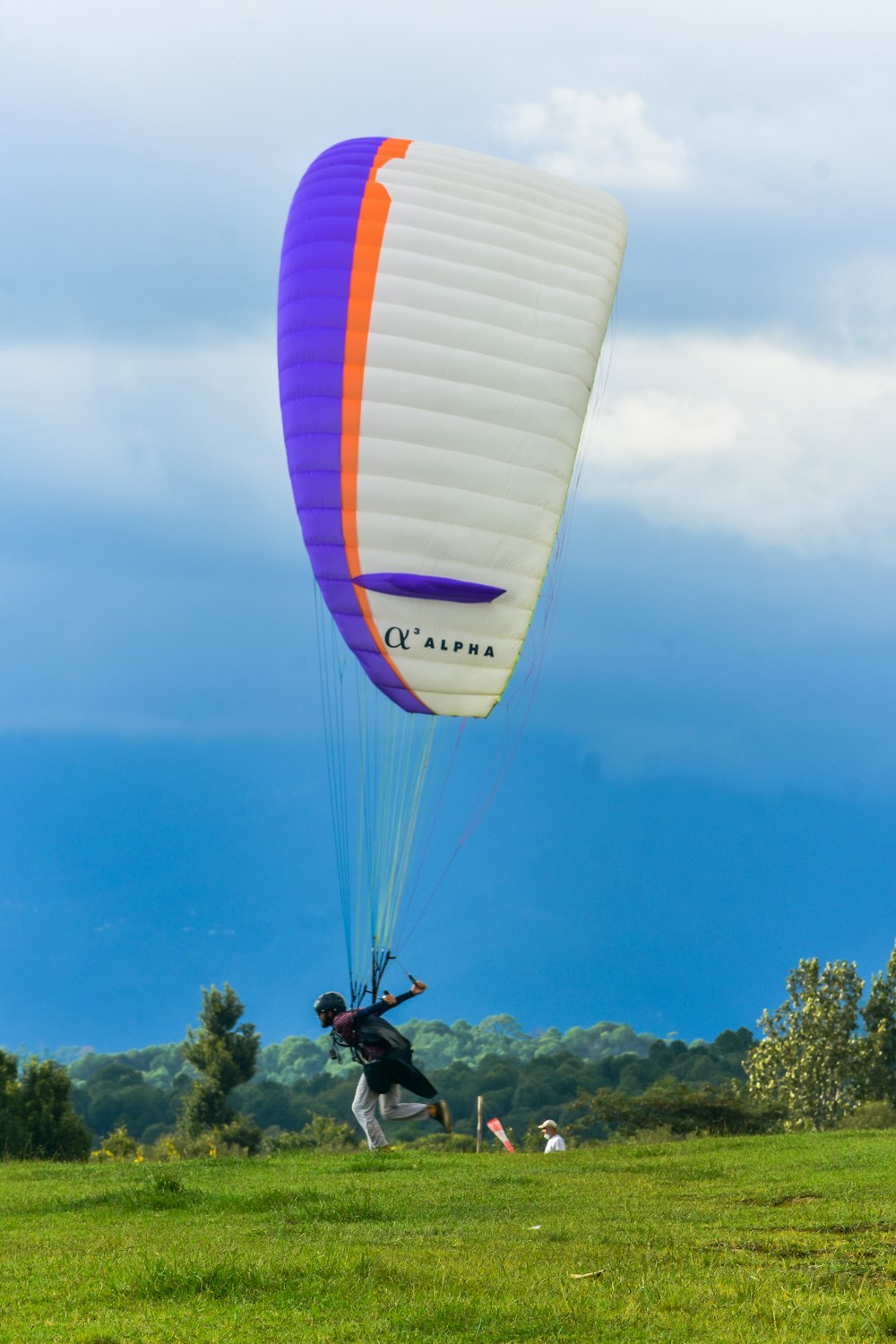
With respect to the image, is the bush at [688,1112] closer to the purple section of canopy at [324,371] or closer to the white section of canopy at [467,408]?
the white section of canopy at [467,408]

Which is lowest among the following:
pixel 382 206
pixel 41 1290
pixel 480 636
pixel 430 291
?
pixel 41 1290

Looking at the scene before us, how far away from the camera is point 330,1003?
45.6 ft

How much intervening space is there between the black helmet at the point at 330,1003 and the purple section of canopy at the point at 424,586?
4.41 metres

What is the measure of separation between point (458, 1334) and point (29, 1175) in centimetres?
1145

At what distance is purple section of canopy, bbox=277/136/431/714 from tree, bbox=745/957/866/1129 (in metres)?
27.0

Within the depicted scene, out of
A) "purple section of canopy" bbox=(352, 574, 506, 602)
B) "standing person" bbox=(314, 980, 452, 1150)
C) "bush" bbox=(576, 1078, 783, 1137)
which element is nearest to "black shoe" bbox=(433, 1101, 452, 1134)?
"standing person" bbox=(314, 980, 452, 1150)

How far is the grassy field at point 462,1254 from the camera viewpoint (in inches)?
311

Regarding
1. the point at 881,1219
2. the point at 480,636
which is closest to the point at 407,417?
the point at 480,636

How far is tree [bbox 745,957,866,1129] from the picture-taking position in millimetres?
39594

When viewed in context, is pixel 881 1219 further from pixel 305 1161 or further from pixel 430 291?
pixel 430 291

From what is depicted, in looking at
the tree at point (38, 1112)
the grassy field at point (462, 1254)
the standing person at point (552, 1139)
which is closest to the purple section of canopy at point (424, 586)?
the grassy field at point (462, 1254)

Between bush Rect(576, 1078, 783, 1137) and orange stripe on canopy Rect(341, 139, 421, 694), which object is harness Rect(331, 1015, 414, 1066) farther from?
bush Rect(576, 1078, 783, 1137)

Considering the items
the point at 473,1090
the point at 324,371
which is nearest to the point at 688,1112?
the point at 324,371

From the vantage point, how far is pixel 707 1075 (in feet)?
198
